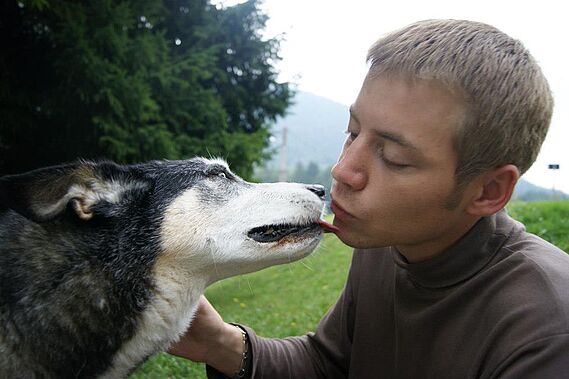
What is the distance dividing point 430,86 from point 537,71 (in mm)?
450

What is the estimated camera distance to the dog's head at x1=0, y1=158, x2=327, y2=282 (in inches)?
99.3

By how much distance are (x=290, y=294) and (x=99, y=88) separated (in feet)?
14.8

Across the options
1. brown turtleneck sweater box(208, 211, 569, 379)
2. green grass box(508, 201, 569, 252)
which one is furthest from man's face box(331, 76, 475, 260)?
green grass box(508, 201, 569, 252)

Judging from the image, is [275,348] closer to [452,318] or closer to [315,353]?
[315,353]

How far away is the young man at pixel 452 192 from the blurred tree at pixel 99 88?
5.48 meters

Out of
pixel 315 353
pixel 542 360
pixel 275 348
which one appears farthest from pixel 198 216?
pixel 542 360

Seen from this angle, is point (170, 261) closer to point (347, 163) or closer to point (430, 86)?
point (347, 163)

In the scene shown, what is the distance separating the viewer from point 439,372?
6.81 feet

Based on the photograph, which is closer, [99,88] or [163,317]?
[163,317]

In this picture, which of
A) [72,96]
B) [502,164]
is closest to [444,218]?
[502,164]

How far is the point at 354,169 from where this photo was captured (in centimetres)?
213

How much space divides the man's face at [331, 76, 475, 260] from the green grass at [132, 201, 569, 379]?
3.25 meters

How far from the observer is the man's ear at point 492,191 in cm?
210

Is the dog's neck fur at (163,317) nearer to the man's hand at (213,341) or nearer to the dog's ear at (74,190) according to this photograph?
the man's hand at (213,341)
